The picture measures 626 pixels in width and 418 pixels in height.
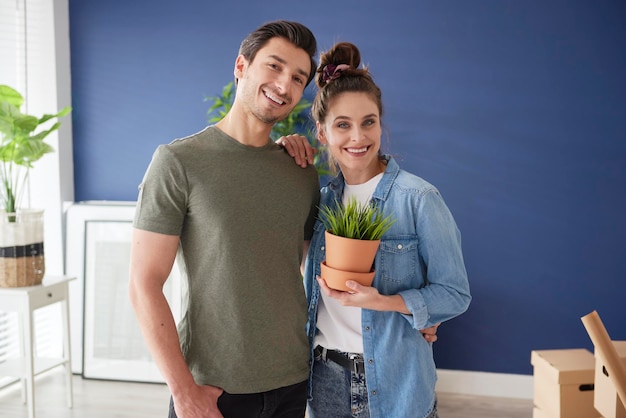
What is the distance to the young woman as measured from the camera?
1470 millimetres

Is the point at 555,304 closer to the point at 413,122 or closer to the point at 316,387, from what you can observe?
the point at 413,122

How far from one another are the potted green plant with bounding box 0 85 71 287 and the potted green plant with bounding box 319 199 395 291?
81.8 inches

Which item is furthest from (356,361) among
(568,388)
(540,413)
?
(540,413)

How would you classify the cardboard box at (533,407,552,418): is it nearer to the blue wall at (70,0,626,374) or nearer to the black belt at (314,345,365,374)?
the blue wall at (70,0,626,374)

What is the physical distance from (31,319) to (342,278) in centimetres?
222

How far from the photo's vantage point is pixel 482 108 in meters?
3.56

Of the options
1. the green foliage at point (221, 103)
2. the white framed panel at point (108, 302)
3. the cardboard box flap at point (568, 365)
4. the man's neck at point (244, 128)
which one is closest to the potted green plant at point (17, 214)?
the white framed panel at point (108, 302)

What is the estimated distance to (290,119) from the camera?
354cm

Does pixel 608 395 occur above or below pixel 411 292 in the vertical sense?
below

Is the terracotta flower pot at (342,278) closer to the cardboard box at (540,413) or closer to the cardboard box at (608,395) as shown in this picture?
the cardboard box at (608,395)

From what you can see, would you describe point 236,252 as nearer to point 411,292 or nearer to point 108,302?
point 411,292

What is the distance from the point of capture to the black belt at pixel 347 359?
1.53 m

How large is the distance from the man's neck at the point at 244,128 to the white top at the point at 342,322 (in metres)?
0.29

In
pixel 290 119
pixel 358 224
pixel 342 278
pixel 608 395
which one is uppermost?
pixel 290 119
